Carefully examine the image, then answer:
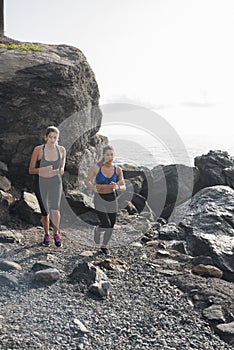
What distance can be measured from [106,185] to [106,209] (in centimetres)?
64

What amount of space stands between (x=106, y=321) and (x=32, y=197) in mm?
6093

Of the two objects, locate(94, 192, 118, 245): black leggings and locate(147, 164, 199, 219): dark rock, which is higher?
locate(94, 192, 118, 245): black leggings

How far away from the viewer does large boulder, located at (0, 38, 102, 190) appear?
1328 centimetres

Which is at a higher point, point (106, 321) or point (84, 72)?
point (84, 72)

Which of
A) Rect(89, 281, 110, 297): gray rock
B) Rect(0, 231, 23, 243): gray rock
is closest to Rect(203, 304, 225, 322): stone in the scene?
Rect(89, 281, 110, 297): gray rock

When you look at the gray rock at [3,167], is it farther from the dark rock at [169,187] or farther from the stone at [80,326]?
the stone at [80,326]

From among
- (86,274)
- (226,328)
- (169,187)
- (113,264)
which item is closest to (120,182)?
(113,264)

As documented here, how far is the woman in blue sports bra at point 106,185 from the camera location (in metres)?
10.0

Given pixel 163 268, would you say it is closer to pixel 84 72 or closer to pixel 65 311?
pixel 65 311

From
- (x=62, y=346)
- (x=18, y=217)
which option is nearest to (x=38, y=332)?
(x=62, y=346)

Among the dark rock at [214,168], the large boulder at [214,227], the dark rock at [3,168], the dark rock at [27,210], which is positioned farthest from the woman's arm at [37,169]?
the dark rock at [214,168]

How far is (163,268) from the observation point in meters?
9.73

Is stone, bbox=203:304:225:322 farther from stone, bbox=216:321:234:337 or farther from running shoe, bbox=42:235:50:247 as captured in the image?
running shoe, bbox=42:235:50:247

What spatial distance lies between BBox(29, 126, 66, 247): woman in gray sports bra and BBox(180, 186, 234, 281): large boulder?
13.7 ft
